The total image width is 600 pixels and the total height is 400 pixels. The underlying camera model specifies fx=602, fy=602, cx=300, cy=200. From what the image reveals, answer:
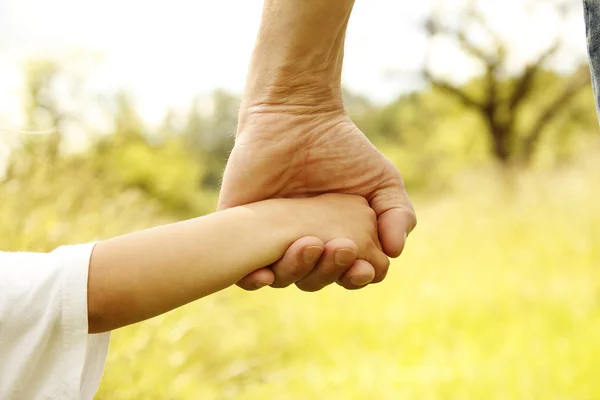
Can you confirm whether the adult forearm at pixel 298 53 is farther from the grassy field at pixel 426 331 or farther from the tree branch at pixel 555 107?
the tree branch at pixel 555 107

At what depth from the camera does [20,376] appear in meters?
0.80

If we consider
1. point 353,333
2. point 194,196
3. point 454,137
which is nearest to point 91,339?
point 353,333

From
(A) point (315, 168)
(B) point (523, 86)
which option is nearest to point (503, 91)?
(B) point (523, 86)

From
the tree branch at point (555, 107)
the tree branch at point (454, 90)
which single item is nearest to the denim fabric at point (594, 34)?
the tree branch at point (555, 107)

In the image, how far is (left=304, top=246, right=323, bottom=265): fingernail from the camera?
106 centimetres

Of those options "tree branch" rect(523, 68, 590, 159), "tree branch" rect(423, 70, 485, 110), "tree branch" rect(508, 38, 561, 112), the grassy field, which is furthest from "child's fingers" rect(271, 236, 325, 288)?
"tree branch" rect(423, 70, 485, 110)

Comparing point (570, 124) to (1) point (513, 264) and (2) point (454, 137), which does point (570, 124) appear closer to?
(2) point (454, 137)

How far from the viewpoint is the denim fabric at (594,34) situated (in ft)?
2.72

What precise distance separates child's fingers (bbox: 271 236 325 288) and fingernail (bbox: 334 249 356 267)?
Result: 0.03 m

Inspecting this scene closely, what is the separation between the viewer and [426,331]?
11.2ft

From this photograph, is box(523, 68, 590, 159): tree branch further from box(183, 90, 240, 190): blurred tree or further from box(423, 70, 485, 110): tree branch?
box(183, 90, 240, 190): blurred tree

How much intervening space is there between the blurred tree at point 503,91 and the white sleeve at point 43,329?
10228 mm

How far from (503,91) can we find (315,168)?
1071 cm

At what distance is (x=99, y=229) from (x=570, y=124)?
402 inches
